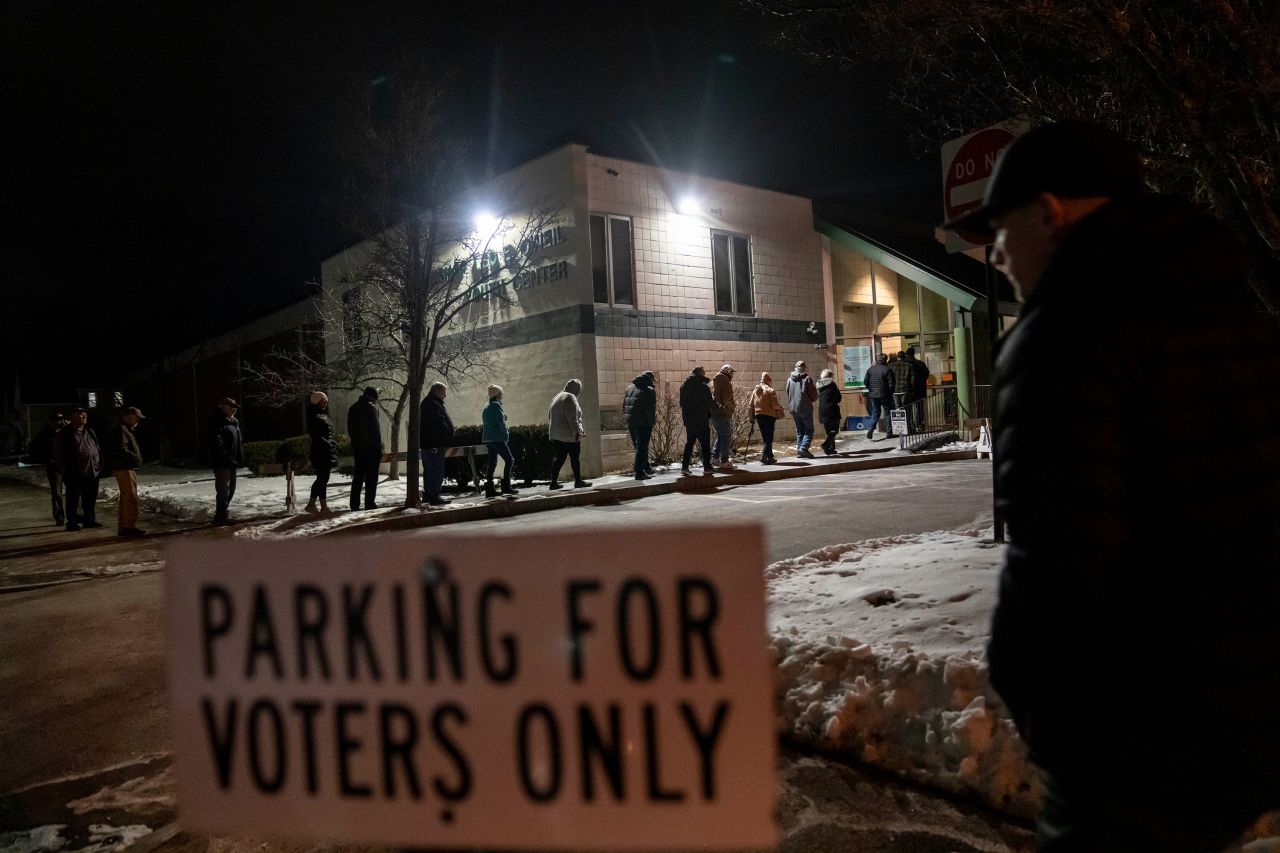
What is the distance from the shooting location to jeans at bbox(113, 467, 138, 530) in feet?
36.0

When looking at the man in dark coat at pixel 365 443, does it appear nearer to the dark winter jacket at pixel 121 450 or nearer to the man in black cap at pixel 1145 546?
the dark winter jacket at pixel 121 450

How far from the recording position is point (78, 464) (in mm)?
12172

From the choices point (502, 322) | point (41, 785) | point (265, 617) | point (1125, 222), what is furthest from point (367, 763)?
point (502, 322)

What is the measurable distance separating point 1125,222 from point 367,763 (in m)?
1.60

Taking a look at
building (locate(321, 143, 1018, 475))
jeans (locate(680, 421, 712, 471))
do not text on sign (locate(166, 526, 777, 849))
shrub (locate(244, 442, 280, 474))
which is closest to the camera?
do not text on sign (locate(166, 526, 777, 849))

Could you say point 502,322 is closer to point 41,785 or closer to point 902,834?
point 41,785

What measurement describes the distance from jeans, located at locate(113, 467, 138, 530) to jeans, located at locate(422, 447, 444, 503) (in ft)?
12.4

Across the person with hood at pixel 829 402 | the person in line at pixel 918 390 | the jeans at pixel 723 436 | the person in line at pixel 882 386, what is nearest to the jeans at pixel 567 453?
the jeans at pixel 723 436

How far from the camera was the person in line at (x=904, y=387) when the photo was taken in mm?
17250

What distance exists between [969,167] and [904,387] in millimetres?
13765

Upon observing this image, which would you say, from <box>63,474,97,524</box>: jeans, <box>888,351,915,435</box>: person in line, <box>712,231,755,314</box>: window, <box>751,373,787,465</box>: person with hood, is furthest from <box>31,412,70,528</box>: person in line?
<box>888,351,915,435</box>: person in line

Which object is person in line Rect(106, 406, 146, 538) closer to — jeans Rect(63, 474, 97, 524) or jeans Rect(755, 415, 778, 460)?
jeans Rect(63, 474, 97, 524)

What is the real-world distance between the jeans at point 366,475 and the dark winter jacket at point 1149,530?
11142 mm

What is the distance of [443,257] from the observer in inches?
749
